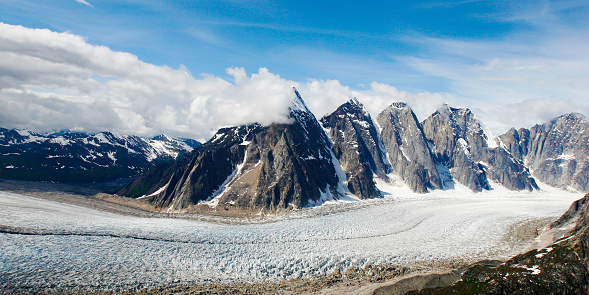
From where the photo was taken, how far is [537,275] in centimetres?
4038

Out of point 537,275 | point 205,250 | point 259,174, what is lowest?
point 205,250

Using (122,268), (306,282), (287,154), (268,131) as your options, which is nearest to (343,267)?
(306,282)

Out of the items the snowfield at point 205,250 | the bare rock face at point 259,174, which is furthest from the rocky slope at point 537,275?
the bare rock face at point 259,174

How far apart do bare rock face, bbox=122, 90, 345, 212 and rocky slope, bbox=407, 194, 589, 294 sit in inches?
3479

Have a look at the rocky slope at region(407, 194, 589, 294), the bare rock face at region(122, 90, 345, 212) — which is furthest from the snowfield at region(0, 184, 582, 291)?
the bare rock face at region(122, 90, 345, 212)

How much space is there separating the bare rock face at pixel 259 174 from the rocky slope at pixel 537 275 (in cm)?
8836

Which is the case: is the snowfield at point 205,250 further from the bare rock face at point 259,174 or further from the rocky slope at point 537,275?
the bare rock face at point 259,174

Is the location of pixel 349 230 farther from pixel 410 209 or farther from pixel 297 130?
pixel 297 130

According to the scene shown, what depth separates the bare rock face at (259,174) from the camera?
131 m

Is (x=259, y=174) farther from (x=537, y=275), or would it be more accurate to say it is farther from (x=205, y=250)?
(x=537, y=275)

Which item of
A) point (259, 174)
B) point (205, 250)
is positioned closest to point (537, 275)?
point (205, 250)

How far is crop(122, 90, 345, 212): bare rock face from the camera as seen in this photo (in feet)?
430

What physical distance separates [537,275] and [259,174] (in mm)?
112888

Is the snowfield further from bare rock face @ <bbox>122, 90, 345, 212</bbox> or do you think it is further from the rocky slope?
bare rock face @ <bbox>122, 90, 345, 212</bbox>
